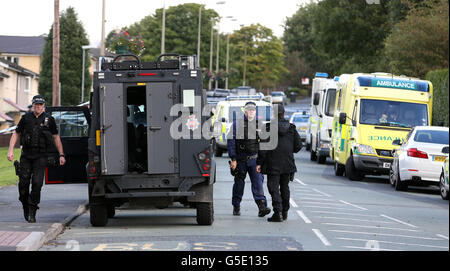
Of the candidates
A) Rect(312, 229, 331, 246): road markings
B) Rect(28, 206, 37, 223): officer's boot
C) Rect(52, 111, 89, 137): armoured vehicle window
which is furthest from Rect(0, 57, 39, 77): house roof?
Rect(312, 229, 331, 246): road markings

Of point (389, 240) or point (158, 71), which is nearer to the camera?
point (389, 240)

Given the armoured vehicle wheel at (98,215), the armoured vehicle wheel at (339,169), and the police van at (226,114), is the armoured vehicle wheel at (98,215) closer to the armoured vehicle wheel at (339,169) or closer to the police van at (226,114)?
the armoured vehicle wheel at (339,169)

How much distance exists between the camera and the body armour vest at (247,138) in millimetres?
15312

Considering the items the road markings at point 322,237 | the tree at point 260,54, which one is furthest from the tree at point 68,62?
the road markings at point 322,237

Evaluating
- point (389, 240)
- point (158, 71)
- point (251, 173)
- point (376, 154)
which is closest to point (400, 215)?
point (251, 173)

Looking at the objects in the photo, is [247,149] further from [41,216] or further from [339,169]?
[339,169]

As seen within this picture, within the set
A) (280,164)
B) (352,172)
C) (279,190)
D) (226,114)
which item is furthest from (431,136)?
(226,114)

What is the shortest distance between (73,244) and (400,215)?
750 centimetres

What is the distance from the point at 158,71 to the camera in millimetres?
14125

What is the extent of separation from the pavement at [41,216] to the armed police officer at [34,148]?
48 cm

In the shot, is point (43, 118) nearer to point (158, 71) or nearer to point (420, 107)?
point (158, 71)

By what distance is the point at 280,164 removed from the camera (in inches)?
589
